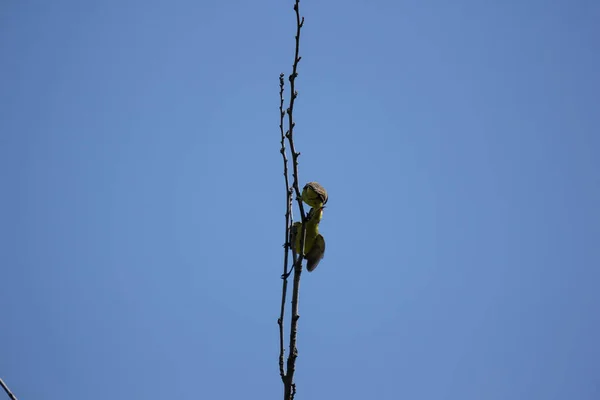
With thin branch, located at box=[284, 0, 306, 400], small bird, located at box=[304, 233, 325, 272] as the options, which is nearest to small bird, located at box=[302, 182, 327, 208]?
thin branch, located at box=[284, 0, 306, 400]

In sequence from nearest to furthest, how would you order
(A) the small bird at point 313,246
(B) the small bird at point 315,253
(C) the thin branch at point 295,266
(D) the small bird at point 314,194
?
(C) the thin branch at point 295,266 < (D) the small bird at point 314,194 < (A) the small bird at point 313,246 < (B) the small bird at point 315,253

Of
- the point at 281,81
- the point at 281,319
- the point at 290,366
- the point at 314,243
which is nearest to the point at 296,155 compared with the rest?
the point at 281,81

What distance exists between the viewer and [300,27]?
377 cm

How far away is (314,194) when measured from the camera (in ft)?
17.3

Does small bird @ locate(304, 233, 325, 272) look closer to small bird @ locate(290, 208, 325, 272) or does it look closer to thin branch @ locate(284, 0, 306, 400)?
small bird @ locate(290, 208, 325, 272)

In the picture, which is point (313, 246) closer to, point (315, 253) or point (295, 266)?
point (315, 253)

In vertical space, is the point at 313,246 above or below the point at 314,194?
above

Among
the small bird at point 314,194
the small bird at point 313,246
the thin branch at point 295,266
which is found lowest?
the thin branch at point 295,266

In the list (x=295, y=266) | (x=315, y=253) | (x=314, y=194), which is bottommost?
(x=295, y=266)

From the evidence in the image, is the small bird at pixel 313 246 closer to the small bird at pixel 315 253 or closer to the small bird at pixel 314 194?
the small bird at pixel 315 253

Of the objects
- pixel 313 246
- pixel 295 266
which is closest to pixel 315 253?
pixel 313 246

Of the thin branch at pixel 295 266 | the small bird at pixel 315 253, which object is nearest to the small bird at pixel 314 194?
the thin branch at pixel 295 266

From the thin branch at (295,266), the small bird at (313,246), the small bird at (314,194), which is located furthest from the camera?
the small bird at (313,246)

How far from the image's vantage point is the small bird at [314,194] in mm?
5289
